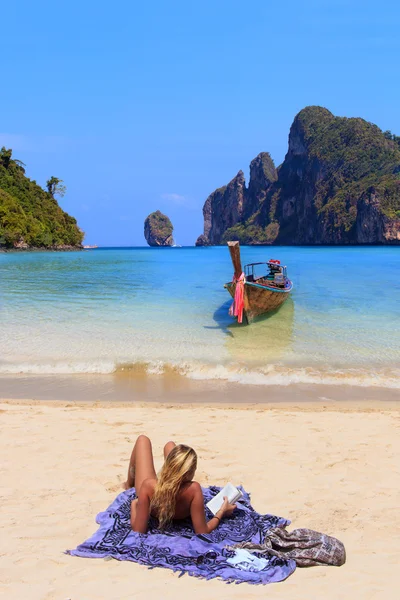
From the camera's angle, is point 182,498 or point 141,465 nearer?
point 182,498

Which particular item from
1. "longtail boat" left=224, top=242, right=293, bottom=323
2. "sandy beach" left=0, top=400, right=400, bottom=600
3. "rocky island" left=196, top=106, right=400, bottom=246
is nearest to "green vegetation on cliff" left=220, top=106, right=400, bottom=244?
"rocky island" left=196, top=106, right=400, bottom=246

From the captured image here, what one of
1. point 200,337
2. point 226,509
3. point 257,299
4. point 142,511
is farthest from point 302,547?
point 257,299

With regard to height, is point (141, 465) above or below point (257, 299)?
below

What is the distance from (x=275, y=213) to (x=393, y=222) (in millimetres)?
67628

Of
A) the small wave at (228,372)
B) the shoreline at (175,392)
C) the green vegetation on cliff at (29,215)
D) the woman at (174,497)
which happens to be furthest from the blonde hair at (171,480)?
the green vegetation on cliff at (29,215)

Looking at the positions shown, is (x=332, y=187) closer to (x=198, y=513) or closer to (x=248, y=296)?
(x=248, y=296)

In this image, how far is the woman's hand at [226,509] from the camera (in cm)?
357

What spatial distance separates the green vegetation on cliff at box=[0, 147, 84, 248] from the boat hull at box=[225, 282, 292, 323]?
58197 millimetres

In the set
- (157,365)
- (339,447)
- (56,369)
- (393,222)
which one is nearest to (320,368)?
(157,365)

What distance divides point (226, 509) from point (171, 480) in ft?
2.03

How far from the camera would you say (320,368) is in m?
9.40

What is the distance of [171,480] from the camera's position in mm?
3238

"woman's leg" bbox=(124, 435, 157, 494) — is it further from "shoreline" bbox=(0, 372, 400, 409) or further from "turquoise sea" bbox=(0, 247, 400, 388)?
"turquoise sea" bbox=(0, 247, 400, 388)

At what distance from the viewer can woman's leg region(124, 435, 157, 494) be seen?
3707 millimetres
